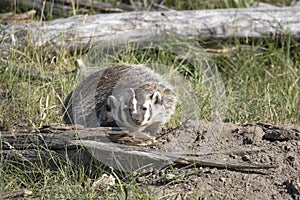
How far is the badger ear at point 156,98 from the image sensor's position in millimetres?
3568

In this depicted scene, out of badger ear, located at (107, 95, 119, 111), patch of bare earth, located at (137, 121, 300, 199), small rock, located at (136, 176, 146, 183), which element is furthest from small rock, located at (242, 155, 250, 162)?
badger ear, located at (107, 95, 119, 111)

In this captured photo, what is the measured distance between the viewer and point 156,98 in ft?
11.9

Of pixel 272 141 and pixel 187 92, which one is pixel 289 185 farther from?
pixel 187 92

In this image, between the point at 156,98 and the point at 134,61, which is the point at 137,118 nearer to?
the point at 156,98

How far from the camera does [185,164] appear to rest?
3.14 m

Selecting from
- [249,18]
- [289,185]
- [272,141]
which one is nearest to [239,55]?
[249,18]

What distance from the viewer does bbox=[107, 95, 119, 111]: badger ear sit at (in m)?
3.48

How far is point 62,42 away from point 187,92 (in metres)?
1.13

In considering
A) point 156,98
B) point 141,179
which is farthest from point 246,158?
point 156,98

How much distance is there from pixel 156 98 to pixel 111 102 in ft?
0.91

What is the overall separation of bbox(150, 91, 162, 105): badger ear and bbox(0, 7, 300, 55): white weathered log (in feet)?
4.93

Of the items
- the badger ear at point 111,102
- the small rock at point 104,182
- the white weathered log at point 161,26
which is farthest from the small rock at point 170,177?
the white weathered log at point 161,26

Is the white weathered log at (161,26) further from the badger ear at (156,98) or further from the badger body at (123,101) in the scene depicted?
the badger ear at (156,98)

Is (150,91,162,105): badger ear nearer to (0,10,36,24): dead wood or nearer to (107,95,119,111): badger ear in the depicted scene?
(107,95,119,111): badger ear
